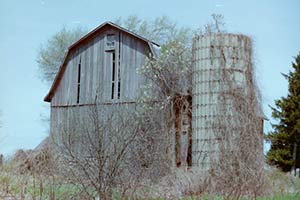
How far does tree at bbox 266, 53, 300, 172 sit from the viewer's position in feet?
13.8

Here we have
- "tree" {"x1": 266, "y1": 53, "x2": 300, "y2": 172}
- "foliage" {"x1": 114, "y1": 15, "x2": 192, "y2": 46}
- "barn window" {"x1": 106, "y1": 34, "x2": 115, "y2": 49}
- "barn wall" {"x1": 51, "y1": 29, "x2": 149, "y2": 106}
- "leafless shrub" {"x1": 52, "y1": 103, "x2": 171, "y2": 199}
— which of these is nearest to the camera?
"leafless shrub" {"x1": 52, "y1": 103, "x2": 171, "y2": 199}

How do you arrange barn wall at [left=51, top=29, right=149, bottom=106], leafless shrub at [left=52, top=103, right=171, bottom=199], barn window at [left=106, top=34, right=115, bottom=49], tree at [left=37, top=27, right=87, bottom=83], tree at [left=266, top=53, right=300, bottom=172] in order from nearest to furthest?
leafless shrub at [left=52, top=103, right=171, bottom=199] < tree at [left=266, top=53, right=300, bottom=172] < tree at [left=37, top=27, right=87, bottom=83] < barn wall at [left=51, top=29, right=149, bottom=106] < barn window at [left=106, top=34, right=115, bottom=49]

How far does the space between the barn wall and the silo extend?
26.2 inches

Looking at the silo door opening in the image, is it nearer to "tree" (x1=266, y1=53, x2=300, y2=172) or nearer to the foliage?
the foliage

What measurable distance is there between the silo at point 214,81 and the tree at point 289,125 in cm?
85

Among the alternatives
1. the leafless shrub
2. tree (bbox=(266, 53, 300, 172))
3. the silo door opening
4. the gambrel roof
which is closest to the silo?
the silo door opening

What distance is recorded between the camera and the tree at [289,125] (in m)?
4.20

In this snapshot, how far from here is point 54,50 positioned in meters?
5.68

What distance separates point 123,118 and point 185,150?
1295mm

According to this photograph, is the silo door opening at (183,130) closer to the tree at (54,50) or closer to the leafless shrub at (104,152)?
the leafless shrub at (104,152)

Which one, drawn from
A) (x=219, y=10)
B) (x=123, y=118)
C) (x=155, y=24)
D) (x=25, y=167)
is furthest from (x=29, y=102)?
(x=219, y=10)

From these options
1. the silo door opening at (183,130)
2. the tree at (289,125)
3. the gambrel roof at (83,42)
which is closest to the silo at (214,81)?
the silo door opening at (183,130)

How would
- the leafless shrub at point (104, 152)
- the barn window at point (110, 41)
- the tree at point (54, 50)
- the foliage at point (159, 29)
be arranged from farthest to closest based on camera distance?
the barn window at point (110, 41) → the tree at point (54, 50) → the foliage at point (159, 29) → the leafless shrub at point (104, 152)

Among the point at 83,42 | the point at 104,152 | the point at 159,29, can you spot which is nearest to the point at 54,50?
the point at 83,42
